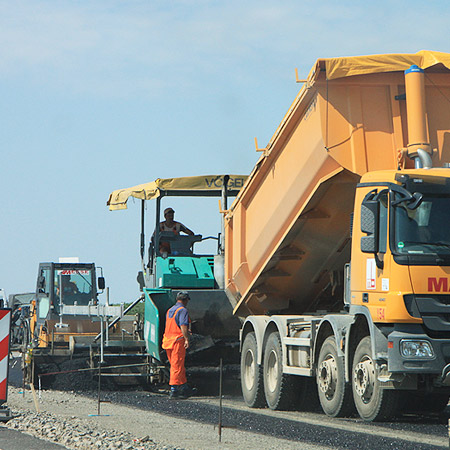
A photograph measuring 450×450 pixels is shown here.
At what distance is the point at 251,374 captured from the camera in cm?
1348

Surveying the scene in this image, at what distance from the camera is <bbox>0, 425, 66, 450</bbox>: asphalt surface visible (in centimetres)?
830

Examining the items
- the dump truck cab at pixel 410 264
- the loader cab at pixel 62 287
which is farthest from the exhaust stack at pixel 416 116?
the loader cab at pixel 62 287

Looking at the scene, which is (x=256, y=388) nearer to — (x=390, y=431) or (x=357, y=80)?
(x=390, y=431)

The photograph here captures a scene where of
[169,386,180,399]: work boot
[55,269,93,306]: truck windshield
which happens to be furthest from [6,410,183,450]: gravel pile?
[55,269,93,306]: truck windshield

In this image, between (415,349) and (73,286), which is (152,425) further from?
(73,286)

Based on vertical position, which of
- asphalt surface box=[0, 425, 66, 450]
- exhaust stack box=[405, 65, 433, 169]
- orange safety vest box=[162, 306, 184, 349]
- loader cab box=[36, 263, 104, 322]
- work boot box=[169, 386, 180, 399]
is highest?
exhaust stack box=[405, 65, 433, 169]

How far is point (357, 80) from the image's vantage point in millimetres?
10406

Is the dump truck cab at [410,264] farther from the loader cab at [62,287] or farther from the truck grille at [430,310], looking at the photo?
the loader cab at [62,287]

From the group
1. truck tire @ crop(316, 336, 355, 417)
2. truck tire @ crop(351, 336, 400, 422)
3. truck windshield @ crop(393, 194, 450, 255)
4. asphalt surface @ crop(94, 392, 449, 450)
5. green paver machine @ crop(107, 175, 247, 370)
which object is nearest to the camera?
asphalt surface @ crop(94, 392, 449, 450)

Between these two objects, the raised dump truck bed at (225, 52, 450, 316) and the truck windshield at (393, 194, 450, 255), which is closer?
the truck windshield at (393, 194, 450, 255)

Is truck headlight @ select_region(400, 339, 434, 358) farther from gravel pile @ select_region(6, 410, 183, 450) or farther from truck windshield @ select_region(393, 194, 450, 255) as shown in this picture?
gravel pile @ select_region(6, 410, 183, 450)

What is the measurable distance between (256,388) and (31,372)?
15.6ft

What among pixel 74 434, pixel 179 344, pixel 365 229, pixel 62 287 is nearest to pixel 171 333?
pixel 179 344

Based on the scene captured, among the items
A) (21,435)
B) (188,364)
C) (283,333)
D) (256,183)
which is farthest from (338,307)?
(21,435)
